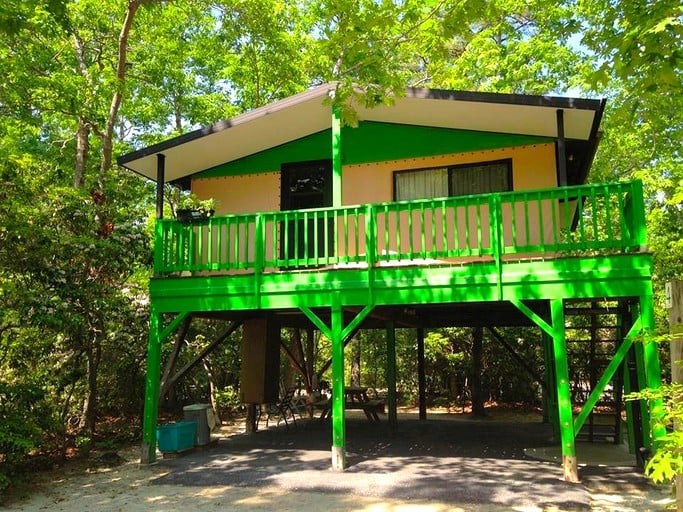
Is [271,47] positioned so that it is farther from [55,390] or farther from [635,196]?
[635,196]

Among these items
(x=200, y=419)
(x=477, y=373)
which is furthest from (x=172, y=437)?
(x=477, y=373)

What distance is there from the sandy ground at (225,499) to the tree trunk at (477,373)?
27.2 ft

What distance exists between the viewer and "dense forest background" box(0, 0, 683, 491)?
6480 millimetres

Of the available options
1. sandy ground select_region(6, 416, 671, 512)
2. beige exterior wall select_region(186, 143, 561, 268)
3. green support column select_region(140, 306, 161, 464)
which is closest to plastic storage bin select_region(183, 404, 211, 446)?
green support column select_region(140, 306, 161, 464)

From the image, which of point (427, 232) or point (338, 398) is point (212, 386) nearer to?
point (338, 398)

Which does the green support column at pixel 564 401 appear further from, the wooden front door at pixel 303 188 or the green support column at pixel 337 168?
the wooden front door at pixel 303 188

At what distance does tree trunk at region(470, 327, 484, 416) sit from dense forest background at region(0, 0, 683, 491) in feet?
3.37

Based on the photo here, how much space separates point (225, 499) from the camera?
6.63m

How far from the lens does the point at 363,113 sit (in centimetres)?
998

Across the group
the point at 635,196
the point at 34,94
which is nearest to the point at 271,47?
the point at 34,94

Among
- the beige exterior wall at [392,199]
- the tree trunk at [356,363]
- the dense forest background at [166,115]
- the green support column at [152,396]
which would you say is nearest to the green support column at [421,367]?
the dense forest background at [166,115]

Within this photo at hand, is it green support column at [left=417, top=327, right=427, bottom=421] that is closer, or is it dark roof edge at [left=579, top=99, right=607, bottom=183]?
dark roof edge at [left=579, top=99, right=607, bottom=183]

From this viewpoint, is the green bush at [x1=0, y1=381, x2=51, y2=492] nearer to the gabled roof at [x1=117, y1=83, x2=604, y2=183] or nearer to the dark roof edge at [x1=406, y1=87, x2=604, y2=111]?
the gabled roof at [x1=117, y1=83, x2=604, y2=183]

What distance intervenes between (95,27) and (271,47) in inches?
209
